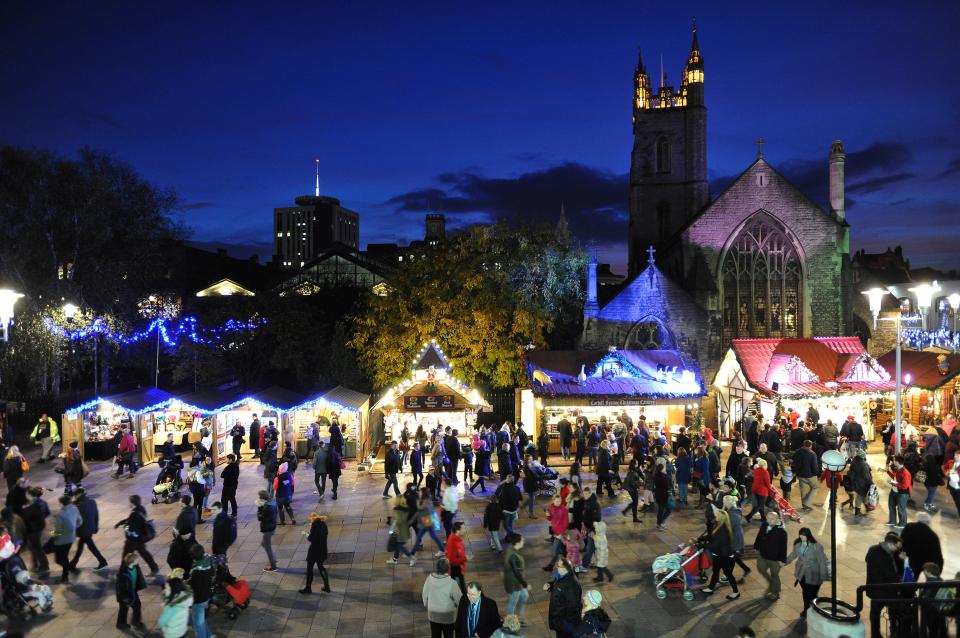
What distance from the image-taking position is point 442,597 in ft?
24.7

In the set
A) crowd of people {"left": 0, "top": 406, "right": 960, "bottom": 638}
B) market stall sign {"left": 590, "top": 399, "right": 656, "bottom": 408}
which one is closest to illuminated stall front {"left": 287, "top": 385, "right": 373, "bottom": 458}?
crowd of people {"left": 0, "top": 406, "right": 960, "bottom": 638}

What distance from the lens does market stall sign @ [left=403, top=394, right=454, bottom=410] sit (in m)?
21.3

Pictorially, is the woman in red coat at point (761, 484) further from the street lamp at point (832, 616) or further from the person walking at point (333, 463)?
the person walking at point (333, 463)

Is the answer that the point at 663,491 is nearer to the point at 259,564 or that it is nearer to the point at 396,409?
the point at 259,564

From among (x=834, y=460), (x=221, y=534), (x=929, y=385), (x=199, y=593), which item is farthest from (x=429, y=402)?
(x=929, y=385)

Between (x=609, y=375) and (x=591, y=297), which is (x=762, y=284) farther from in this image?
(x=609, y=375)

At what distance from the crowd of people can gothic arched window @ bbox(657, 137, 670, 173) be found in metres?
25.1

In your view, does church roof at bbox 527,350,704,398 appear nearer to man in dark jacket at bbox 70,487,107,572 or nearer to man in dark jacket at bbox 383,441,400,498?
man in dark jacket at bbox 383,441,400,498

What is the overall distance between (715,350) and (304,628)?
2446cm

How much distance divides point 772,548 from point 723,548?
690mm

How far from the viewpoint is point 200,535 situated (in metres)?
13.3

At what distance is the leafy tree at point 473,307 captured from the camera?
2669 centimetres

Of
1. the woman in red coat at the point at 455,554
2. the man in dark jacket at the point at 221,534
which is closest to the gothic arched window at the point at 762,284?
the woman in red coat at the point at 455,554

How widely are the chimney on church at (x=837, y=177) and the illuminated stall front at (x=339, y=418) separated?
24.9 m
